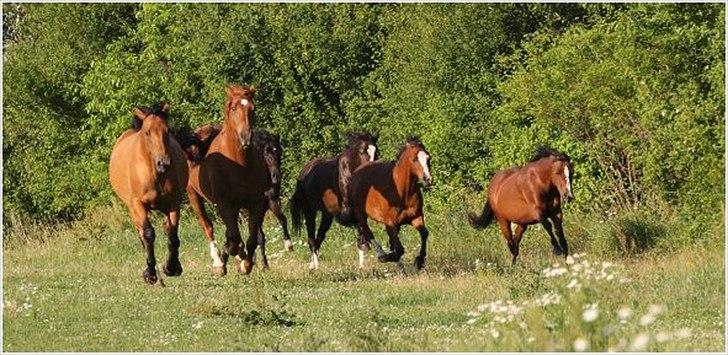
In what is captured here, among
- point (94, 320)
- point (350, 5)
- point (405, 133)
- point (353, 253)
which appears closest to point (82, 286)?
point (94, 320)

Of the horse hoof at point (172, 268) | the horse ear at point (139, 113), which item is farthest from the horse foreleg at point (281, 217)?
the horse ear at point (139, 113)

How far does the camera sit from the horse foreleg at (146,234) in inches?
707

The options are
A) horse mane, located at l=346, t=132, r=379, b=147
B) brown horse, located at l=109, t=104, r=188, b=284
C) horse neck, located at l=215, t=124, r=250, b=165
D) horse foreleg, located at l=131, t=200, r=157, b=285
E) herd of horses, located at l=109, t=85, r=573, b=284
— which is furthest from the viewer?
horse mane, located at l=346, t=132, r=379, b=147

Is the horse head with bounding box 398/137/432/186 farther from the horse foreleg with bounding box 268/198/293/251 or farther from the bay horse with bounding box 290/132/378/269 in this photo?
the horse foreleg with bounding box 268/198/293/251

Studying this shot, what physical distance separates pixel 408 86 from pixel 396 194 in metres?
9.95

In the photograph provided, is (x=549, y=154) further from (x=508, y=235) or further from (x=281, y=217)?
(x=281, y=217)

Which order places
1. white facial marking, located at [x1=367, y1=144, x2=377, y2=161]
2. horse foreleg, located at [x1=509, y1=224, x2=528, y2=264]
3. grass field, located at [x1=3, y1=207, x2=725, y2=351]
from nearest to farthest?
1. grass field, located at [x1=3, y1=207, x2=725, y2=351]
2. white facial marking, located at [x1=367, y1=144, x2=377, y2=161]
3. horse foreleg, located at [x1=509, y1=224, x2=528, y2=264]

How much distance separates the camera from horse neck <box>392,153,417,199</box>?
20.0 meters

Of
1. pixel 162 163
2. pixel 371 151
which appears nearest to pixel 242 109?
pixel 162 163

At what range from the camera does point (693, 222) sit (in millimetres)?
21547

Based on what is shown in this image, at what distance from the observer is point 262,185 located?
19094 millimetres

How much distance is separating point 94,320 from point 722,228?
31.7 ft

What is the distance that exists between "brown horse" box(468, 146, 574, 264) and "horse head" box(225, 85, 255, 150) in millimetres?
4720

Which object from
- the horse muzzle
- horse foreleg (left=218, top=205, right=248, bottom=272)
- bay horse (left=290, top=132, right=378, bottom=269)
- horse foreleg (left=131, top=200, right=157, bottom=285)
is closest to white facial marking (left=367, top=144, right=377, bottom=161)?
bay horse (left=290, top=132, right=378, bottom=269)
